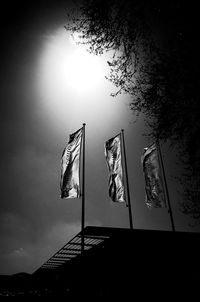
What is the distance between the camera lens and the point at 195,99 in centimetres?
1004

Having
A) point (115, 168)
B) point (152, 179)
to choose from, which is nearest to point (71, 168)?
point (115, 168)

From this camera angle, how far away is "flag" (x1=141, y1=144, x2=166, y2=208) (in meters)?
15.8

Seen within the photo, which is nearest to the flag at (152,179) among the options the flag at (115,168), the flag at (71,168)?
the flag at (115,168)

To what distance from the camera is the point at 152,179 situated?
16.5 metres

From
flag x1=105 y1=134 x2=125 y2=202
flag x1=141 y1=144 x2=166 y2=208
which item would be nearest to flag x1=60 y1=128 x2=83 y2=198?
flag x1=105 y1=134 x2=125 y2=202

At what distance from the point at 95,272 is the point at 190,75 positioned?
12.4 metres

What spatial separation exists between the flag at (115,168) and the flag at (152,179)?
2109 millimetres

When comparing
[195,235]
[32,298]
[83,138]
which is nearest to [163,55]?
[83,138]

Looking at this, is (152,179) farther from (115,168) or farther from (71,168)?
(71,168)

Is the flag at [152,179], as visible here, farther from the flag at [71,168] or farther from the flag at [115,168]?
the flag at [71,168]

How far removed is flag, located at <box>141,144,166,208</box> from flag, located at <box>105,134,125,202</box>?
211 centimetres

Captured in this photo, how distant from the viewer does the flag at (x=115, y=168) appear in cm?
1533

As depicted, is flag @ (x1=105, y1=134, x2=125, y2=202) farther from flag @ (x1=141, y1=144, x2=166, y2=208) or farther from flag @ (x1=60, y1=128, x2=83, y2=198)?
flag @ (x1=60, y1=128, x2=83, y2=198)

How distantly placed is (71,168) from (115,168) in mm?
3184
